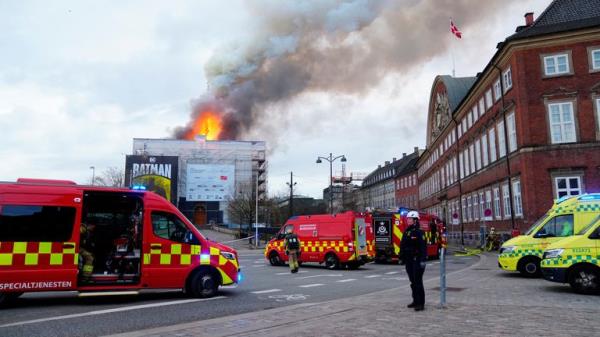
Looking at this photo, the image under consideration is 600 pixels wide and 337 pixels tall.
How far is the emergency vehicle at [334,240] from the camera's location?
1945 cm

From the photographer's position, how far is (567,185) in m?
27.5

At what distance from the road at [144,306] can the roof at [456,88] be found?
3995cm

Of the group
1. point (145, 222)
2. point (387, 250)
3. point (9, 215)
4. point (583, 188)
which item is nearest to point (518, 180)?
point (583, 188)

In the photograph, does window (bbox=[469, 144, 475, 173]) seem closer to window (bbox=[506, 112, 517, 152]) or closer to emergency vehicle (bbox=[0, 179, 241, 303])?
window (bbox=[506, 112, 517, 152])

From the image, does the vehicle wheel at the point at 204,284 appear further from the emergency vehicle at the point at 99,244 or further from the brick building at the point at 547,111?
the brick building at the point at 547,111

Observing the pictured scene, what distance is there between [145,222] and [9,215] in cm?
264

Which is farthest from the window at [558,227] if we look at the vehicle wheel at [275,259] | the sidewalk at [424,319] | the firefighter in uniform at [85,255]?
the firefighter in uniform at [85,255]

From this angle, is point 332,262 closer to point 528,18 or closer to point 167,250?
point 167,250

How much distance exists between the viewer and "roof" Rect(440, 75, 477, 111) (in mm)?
50438

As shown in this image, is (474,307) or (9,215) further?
(9,215)

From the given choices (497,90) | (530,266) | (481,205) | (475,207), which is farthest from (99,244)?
(475,207)

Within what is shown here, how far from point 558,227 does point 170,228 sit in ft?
36.5

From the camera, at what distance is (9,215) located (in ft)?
31.2

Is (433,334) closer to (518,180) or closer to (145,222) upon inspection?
(145,222)
